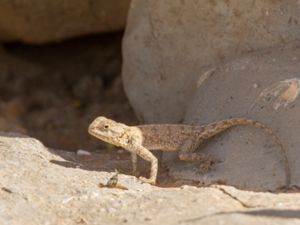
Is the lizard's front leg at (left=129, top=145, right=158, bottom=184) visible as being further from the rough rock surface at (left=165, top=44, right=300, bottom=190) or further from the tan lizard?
the rough rock surface at (left=165, top=44, right=300, bottom=190)

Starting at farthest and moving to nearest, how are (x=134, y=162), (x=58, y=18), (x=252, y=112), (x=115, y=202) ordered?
(x=58, y=18)
(x=134, y=162)
(x=252, y=112)
(x=115, y=202)

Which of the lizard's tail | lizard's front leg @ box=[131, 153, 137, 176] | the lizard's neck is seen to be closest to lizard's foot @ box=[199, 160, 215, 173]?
the lizard's tail

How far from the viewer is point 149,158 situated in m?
7.14

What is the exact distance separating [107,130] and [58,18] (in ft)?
11.5


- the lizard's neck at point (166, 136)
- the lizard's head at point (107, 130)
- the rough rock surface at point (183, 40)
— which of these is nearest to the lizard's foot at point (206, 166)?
the lizard's neck at point (166, 136)

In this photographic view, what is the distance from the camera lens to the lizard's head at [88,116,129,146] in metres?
7.15

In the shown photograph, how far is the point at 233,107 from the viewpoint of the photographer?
7.27 meters

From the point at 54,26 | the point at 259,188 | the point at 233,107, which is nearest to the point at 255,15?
the point at 233,107

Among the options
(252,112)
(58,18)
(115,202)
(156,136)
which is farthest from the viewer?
(58,18)

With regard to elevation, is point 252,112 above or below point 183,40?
below

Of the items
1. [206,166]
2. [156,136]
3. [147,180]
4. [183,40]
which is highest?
[183,40]

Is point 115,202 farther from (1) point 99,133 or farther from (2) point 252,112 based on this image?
(2) point 252,112

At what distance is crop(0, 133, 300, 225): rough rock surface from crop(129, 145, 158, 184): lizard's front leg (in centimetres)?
19

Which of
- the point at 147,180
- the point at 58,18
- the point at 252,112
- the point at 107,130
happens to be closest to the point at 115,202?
the point at 147,180
